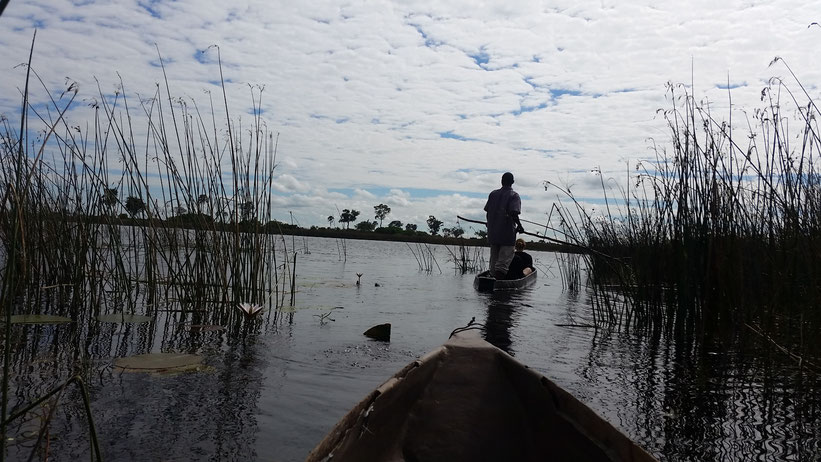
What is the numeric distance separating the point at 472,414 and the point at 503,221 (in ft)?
23.4

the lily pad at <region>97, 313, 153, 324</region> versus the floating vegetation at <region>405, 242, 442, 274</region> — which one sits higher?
the floating vegetation at <region>405, 242, 442, 274</region>

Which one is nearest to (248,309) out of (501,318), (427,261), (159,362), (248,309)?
(248,309)

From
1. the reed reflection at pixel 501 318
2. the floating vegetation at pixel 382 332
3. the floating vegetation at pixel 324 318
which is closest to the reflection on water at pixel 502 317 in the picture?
the reed reflection at pixel 501 318

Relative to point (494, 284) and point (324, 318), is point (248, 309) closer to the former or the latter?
point (324, 318)

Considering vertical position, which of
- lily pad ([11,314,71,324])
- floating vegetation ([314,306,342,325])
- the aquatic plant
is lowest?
floating vegetation ([314,306,342,325])

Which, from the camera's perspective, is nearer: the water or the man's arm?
the water

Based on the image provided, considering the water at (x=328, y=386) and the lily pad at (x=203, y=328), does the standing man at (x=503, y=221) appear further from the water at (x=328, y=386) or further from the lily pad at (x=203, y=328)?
the lily pad at (x=203, y=328)

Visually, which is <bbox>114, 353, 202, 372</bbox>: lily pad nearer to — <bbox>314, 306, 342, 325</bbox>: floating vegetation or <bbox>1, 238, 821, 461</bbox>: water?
<bbox>1, 238, 821, 461</bbox>: water

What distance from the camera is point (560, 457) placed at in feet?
6.43

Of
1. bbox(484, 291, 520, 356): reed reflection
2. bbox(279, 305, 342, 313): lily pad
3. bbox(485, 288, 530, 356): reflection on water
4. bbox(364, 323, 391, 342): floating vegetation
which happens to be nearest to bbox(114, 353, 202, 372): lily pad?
bbox(364, 323, 391, 342): floating vegetation

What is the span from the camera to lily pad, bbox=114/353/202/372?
325 centimetres

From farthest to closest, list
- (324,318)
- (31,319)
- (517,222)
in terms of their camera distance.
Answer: (517,222) < (324,318) < (31,319)

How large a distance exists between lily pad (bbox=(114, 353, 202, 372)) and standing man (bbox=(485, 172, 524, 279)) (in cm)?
588

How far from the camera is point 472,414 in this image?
2.08m
